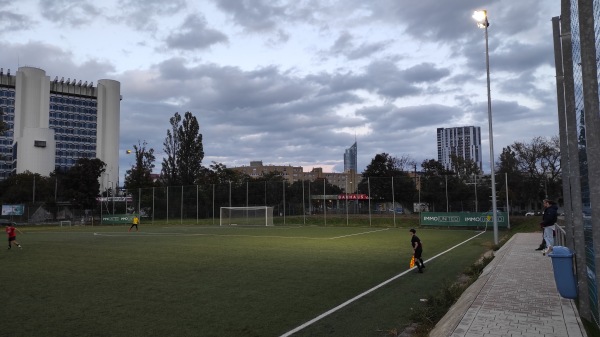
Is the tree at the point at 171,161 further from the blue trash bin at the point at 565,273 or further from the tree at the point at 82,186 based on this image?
the blue trash bin at the point at 565,273

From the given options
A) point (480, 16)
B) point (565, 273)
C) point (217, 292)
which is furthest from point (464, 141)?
point (565, 273)

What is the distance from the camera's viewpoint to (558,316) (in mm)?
7090

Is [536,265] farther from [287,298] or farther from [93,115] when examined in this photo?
[93,115]

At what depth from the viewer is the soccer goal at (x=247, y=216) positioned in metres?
50.8

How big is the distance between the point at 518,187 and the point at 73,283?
61705mm

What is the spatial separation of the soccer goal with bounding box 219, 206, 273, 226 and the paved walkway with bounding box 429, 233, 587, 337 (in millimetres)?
40155

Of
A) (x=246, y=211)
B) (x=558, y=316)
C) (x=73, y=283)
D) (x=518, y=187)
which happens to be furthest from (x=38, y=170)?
(x=558, y=316)

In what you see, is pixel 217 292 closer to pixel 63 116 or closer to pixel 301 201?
pixel 301 201

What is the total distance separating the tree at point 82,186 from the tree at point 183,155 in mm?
12369

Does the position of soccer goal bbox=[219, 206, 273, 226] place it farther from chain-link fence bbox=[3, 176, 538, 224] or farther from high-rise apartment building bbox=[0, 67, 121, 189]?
high-rise apartment building bbox=[0, 67, 121, 189]

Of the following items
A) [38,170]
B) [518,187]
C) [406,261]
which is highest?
[38,170]

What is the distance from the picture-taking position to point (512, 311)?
743 centimetres

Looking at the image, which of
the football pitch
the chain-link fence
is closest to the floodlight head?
the football pitch

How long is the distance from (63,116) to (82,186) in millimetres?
96514
